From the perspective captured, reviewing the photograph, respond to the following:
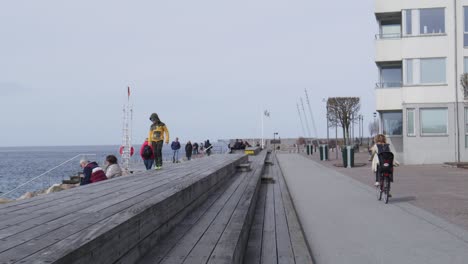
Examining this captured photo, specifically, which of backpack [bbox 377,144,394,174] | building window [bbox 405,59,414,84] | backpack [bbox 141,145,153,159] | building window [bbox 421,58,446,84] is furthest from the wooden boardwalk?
building window [bbox 421,58,446,84]

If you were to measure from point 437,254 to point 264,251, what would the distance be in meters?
2.24

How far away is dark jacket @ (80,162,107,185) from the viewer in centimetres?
1110

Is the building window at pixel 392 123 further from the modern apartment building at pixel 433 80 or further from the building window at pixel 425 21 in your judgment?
the building window at pixel 425 21

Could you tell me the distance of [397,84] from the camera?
1201 inches

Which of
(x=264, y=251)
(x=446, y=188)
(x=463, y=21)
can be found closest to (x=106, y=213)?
(x=264, y=251)

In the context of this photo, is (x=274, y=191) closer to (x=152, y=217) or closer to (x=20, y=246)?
(x=152, y=217)

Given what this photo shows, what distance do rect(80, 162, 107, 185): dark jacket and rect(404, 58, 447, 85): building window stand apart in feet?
69.2

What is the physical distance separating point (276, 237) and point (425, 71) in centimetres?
2348

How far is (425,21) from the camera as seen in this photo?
2891 cm

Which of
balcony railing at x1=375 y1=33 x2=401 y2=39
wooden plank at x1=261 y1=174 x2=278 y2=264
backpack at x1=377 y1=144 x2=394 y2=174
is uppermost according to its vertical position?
balcony railing at x1=375 y1=33 x2=401 y2=39

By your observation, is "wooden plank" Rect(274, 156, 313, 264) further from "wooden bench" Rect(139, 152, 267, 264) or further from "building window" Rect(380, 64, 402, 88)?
"building window" Rect(380, 64, 402, 88)

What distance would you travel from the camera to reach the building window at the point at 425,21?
28.6 metres

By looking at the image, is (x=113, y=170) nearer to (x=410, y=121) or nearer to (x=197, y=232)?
(x=197, y=232)

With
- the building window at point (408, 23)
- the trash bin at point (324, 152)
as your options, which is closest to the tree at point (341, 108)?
the trash bin at point (324, 152)
